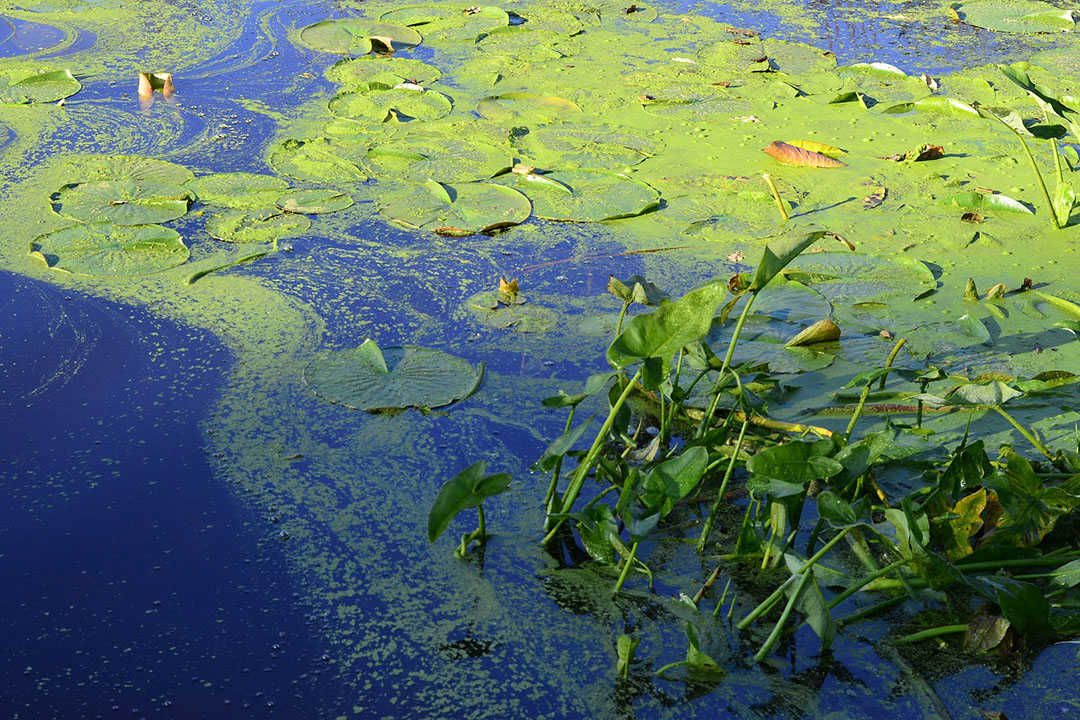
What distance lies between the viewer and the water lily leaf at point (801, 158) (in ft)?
9.25

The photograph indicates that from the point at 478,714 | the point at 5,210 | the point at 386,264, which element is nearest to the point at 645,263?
the point at 386,264

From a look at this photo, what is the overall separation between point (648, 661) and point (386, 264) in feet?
4.18

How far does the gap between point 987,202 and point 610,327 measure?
1222mm

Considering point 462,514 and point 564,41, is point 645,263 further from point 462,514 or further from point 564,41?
point 564,41

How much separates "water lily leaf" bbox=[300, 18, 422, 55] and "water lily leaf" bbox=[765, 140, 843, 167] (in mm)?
1575

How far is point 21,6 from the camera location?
408cm

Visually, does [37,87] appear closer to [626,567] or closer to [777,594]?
[626,567]

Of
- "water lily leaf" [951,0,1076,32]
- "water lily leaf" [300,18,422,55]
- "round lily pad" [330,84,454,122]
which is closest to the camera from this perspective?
"round lily pad" [330,84,454,122]

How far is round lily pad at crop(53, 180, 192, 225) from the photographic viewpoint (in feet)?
7.82

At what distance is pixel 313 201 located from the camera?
251 cm

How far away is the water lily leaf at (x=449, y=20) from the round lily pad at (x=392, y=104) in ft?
2.20

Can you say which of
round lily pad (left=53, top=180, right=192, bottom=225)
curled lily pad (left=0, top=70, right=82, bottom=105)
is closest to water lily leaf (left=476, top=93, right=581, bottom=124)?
round lily pad (left=53, top=180, right=192, bottom=225)

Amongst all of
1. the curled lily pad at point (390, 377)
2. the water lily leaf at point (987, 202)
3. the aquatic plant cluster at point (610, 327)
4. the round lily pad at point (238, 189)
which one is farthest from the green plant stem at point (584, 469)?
the water lily leaf at point (987, 202)

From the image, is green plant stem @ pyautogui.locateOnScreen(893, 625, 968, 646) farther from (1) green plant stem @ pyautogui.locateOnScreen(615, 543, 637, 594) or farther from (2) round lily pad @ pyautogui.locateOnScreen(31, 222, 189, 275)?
(2) round lily pad @ pyautogui.locateOnScreen(31, 222, 189, 275)
